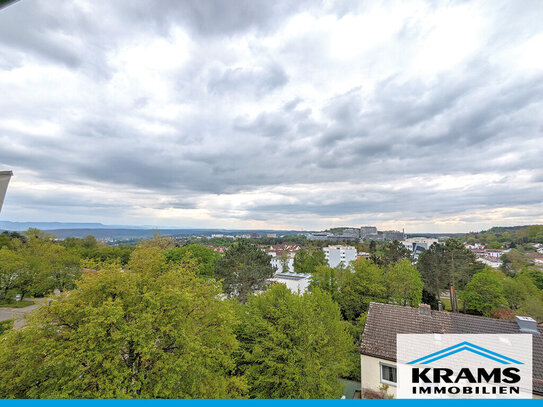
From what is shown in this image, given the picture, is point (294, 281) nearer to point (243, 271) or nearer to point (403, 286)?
point (243, 271)

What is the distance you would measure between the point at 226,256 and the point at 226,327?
16.6 metres

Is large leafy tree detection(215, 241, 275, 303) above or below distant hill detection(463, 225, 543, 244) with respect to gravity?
below

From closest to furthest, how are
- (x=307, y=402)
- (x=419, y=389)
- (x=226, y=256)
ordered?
(x=307, y=402) < (x=419, y=389) < (x=226, y=256)

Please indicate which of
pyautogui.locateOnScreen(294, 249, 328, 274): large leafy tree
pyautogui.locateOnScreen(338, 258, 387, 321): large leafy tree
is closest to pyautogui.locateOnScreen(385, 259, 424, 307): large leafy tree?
pyautogui.locateOnScreen(338, 258, 387, 321): large leafy tree

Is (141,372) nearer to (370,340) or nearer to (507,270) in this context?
(370,340)

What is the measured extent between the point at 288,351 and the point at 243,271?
1394cm

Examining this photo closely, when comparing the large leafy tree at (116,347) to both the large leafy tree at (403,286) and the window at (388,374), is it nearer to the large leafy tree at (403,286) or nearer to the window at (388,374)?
the window at (388,374)

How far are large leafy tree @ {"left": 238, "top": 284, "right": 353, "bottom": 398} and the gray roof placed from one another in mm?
1278

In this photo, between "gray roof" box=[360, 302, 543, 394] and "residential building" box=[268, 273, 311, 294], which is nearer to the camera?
"gray roof" box=[360, 302, 543, 394]

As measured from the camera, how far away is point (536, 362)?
25.8 feet

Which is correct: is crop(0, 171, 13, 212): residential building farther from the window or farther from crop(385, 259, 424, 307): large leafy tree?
crop(385, 259, 424, 307): large leafy tree

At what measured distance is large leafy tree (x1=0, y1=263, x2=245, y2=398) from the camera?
5.49 meters

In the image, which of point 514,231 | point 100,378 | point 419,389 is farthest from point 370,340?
point 514,231

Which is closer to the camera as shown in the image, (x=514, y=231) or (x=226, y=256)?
(x=226, y=256)
